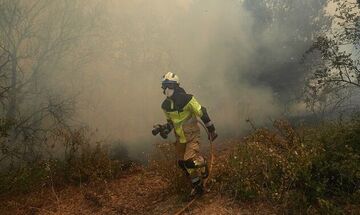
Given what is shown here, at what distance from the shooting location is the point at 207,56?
15.8 metres

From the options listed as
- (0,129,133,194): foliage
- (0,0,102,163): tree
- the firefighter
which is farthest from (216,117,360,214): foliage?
(0,0,102,163): tree

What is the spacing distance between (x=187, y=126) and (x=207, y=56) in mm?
9284

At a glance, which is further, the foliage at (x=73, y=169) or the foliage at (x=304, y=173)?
the foliage at (x=73, y=169)

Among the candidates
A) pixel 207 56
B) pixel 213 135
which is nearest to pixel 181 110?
pixel 213 135

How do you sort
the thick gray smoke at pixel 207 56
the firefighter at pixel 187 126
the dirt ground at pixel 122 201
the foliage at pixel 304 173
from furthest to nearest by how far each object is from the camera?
the thick gray smoke at pixel 207 56
the firefighter at pixel 187 126
the dirt ground at pixel 122 201
the foliage at pixel 304 173

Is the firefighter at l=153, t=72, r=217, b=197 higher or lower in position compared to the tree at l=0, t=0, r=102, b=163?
lower

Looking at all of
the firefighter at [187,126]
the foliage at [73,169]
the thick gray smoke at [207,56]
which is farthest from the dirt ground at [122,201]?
the thick gray smoke at [207,56]

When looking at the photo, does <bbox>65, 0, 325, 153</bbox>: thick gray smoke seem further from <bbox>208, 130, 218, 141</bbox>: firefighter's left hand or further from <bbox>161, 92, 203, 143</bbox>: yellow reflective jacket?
<bbox>208, 130, 218, 141</bbox>: firefighter's left hand

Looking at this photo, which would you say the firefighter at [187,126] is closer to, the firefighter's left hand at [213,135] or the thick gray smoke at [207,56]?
the firefighter's left hand at [213,135]

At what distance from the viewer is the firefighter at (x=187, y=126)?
6.59m

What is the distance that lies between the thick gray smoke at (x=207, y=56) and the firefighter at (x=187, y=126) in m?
5.88

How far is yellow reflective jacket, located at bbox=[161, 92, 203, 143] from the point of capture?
6668 mm

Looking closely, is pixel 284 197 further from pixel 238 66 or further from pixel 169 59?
pixel 238 66

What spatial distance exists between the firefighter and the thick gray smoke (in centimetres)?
588
